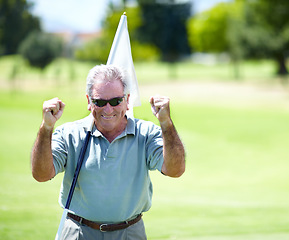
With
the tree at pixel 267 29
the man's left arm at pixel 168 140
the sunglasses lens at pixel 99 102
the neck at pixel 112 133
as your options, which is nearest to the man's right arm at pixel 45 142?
the sunglasses lens at pixel 99 102

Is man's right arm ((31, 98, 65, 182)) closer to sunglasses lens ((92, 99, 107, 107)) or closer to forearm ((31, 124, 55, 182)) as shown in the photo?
forearm ((31, 124, 55, 182))

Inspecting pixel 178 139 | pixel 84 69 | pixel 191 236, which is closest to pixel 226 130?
pixel 191 236

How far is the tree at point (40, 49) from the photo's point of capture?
26.2 metres

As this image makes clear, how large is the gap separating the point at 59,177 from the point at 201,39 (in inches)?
2494

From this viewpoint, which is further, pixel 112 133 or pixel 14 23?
pixel 14 23

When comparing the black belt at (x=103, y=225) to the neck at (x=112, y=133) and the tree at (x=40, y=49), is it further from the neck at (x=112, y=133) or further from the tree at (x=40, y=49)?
the tree at (x=40, y=49)

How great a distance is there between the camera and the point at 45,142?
2.55 meters

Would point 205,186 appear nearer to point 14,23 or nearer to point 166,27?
point 14,23

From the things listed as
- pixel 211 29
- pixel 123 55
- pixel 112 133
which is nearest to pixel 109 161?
pixel 112 133

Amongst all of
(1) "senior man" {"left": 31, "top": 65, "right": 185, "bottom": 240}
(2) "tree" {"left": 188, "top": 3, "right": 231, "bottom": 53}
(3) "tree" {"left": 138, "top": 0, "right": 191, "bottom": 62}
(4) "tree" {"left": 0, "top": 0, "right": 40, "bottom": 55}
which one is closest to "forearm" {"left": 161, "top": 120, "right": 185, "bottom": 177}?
(1) "senior man" {"left": 31, "top": 65, "right": 185, "bottom": 240}

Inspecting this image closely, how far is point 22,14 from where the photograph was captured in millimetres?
25734

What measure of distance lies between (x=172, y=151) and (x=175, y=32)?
73409 mm

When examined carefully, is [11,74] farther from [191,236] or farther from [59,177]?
[191,236]

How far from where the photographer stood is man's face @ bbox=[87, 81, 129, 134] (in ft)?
8.96
